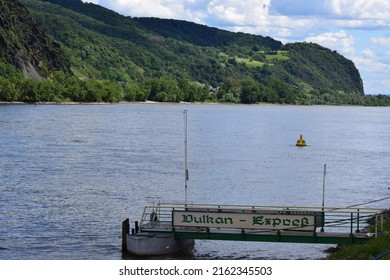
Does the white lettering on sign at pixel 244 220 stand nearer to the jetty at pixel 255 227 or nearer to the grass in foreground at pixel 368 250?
Answer: the jetty at pixel 255 227

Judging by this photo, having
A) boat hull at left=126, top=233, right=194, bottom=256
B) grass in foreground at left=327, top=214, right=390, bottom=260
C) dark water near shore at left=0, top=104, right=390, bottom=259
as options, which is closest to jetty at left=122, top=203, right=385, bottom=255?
boat hull at left=126, top=233, right=194, bottom=256

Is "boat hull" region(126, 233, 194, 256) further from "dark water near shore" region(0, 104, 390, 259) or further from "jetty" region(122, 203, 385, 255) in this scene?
"dark water near shore" region(0, 104, 390, 259)

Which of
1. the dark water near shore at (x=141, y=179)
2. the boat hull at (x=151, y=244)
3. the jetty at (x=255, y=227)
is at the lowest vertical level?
the dark water near shore at (x=141, y=179)

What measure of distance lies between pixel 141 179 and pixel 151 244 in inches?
1388

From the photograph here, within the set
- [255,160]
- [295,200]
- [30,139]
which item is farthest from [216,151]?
[295,200]

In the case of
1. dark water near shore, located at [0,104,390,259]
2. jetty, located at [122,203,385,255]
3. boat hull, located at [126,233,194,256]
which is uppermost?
jetty, located at [122,203,385,255]

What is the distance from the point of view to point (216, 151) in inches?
4365

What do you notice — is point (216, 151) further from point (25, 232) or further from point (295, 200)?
point (25, 232)

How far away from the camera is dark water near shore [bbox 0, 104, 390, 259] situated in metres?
45.7

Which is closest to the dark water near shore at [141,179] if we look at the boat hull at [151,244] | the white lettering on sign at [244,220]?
the boat hull at [151,244]

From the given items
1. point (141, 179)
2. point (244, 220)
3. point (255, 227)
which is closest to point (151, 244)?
point (244, 220)

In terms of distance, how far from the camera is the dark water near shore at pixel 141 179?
45.7 meters

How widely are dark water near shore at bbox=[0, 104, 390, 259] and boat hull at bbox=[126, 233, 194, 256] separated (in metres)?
1.41

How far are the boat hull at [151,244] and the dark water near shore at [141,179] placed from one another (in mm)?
1411
